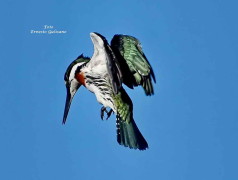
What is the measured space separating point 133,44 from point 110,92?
29.0 inches

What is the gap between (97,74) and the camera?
35.4 feet

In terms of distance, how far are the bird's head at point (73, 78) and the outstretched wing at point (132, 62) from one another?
1.70 ft

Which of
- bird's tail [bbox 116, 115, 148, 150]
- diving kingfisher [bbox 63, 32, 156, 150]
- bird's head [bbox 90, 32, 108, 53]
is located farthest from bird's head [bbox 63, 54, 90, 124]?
bird's head [bbox 90, 32, 108, 53]

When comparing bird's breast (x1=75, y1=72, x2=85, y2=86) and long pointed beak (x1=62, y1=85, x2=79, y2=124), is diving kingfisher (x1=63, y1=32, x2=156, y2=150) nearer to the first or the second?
bird's breast (x1=75, y1=72, x2=85, y2=86)

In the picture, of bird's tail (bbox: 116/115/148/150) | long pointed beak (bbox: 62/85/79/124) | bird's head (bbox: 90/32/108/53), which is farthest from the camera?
long pointed beak (bbox: 62/85/79/124)

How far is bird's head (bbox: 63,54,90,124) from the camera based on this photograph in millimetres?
11094

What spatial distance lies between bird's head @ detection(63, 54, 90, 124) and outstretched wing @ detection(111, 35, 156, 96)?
20.4 inches

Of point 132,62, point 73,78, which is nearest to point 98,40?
point 132,62

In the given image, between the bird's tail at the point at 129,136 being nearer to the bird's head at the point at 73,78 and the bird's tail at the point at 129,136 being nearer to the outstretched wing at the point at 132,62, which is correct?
the outstretched wing at the point at 132,62

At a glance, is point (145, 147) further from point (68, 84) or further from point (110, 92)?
point (68, 84)

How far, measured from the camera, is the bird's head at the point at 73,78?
11.1m

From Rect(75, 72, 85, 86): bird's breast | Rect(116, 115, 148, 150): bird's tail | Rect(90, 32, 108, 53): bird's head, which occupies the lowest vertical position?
Rect(116, 115, 148, 150): bird's tail

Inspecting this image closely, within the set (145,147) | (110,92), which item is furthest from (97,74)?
(145,147)

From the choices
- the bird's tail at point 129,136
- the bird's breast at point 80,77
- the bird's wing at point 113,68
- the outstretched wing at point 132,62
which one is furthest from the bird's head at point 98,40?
the bird's tail at point 129,136
